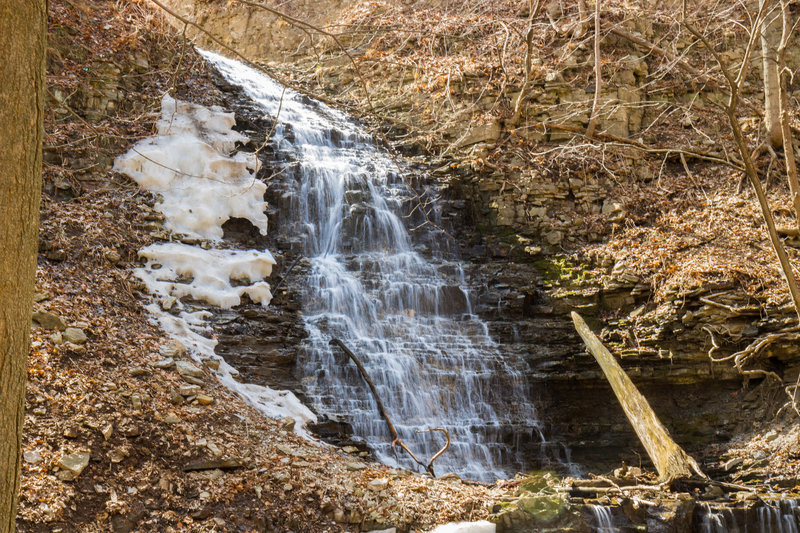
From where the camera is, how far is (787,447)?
7867 mm

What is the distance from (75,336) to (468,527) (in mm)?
4171

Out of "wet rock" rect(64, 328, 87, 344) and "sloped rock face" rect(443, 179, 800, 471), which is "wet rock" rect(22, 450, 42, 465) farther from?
"sloped rock face" rect(443, 179, 800, 471)

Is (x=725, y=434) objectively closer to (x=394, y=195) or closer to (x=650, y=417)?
(x=650, y=417)

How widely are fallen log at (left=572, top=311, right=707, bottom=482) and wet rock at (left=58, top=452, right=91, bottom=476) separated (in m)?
5.51

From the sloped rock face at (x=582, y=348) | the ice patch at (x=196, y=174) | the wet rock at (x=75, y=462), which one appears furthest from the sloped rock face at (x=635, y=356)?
the wet rock at (x=75, y=462)

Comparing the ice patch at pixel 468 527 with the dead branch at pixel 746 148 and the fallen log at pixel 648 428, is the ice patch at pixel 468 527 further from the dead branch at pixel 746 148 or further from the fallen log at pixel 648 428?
the dead branch at pixel 746 148

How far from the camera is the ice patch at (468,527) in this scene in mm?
5429

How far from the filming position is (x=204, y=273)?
355 inches

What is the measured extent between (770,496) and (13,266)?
714 centimetres

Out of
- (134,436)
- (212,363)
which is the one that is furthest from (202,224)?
(134,436)

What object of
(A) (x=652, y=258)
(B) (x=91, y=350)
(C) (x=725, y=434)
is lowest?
(C) (x=725, y=434)

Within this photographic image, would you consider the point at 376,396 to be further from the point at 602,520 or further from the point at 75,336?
the point at 75,336

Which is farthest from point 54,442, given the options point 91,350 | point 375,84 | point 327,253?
point 375,84

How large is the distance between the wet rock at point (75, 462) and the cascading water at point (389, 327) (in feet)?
11.2
